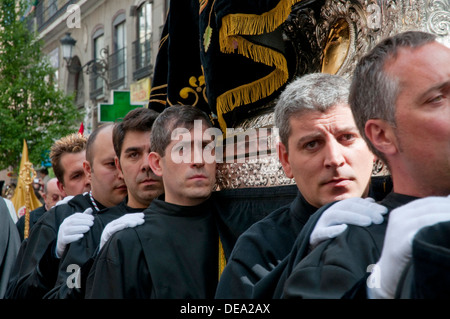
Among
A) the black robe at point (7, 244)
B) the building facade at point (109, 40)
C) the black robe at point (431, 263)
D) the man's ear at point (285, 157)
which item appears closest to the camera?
the black robe at point (431, 263)

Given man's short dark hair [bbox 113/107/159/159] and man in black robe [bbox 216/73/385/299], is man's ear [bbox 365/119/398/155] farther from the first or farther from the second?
man's short dark hair [bbox 113/107/159/159]

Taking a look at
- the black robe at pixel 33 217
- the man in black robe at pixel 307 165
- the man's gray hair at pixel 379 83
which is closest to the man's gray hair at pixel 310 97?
the man in black robe at pixel 307 165

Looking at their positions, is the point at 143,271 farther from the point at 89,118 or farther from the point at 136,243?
the point at 89,118

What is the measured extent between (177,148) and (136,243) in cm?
43

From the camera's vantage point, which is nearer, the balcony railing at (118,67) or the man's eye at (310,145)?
the man's eye at (310,145)

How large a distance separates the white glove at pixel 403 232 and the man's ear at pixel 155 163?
1.64 m

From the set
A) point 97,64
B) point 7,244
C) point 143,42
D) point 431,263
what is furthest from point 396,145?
point 97,64

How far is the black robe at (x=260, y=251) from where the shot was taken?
1.98 metres

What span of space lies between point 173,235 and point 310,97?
0.90 metres

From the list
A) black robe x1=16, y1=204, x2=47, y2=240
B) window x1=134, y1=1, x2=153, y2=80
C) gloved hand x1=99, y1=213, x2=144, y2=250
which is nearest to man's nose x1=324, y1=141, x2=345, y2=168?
gloved hand x1=99, y1=213, x2=144, y2=250

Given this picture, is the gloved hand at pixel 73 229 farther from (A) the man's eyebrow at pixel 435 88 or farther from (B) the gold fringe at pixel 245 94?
(A) the man's eyebrow at pixel 435 88

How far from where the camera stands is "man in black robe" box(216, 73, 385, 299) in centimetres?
200

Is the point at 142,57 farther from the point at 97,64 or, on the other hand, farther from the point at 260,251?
the point at 260,251

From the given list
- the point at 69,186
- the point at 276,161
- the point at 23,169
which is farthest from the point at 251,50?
the point at 23,169
